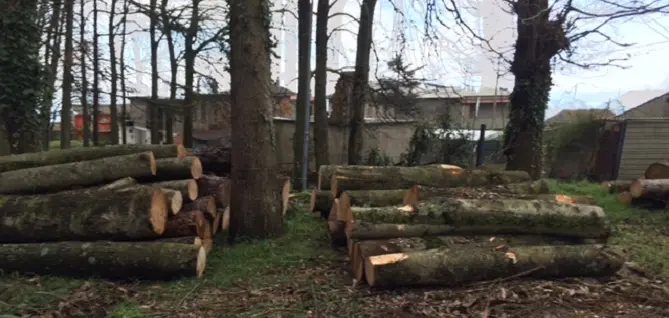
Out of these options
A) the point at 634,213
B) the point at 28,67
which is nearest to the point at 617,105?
the point at 634,213

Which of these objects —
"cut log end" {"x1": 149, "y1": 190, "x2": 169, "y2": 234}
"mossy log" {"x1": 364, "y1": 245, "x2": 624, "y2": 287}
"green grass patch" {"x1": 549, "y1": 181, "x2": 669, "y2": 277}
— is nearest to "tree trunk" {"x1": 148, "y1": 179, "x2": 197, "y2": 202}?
"cut log end" {"x1": 149, "y1": 190, "x2": 169, "y2": 234}

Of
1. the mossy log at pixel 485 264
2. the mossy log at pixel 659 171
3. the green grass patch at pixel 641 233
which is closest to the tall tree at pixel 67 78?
the mossy log at pixel 485 264

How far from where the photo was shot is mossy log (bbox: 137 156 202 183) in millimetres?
5781

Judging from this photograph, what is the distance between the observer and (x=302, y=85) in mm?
12172

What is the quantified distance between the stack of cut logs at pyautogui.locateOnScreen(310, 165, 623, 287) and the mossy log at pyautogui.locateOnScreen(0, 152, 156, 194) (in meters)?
2.33

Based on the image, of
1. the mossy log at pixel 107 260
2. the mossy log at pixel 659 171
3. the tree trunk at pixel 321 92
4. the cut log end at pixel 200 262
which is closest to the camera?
the mossy log at pixel 107 260

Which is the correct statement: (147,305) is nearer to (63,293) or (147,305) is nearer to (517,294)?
(63,293)

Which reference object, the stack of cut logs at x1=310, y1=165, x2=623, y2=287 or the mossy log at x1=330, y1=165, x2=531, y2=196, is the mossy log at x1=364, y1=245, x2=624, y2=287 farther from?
the mossy log at x1=330, y1=165, x2=531, y2=196

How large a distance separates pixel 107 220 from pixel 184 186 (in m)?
1.06

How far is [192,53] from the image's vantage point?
693 inches

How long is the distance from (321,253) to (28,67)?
562 cm

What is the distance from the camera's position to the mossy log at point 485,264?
4.04 meters

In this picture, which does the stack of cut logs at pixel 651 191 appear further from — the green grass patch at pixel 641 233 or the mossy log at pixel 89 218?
the mossy log at pixel 89 218

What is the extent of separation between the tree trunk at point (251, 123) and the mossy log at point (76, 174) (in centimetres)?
109
